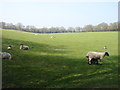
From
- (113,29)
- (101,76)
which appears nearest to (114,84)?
(101,76)

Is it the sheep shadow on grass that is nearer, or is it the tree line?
the sheep shadow on grass

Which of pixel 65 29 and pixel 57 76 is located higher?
pixel 65 29

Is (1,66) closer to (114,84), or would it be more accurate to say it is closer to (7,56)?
(7,56)

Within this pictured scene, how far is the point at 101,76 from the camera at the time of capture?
14352mm

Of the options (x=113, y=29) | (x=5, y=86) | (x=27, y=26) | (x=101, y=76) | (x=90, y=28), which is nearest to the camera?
(x=5, y=86)

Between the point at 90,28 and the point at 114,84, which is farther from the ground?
the point at 90,28

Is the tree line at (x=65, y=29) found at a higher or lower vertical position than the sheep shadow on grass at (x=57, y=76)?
higher

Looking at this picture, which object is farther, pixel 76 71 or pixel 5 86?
pixel 76 71

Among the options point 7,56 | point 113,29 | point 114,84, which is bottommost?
point 114,84

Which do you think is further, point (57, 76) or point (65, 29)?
point (65, 29)

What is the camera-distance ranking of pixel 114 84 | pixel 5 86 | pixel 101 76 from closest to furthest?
pixel 5 86 < pixel 114 84 < pixel 101 76

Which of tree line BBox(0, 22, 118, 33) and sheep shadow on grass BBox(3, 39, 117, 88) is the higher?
tree line BBox(0, 22, 118, 33)

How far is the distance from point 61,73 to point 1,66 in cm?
595

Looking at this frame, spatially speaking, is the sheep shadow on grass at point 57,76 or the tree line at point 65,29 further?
the tree line at point 65,29
